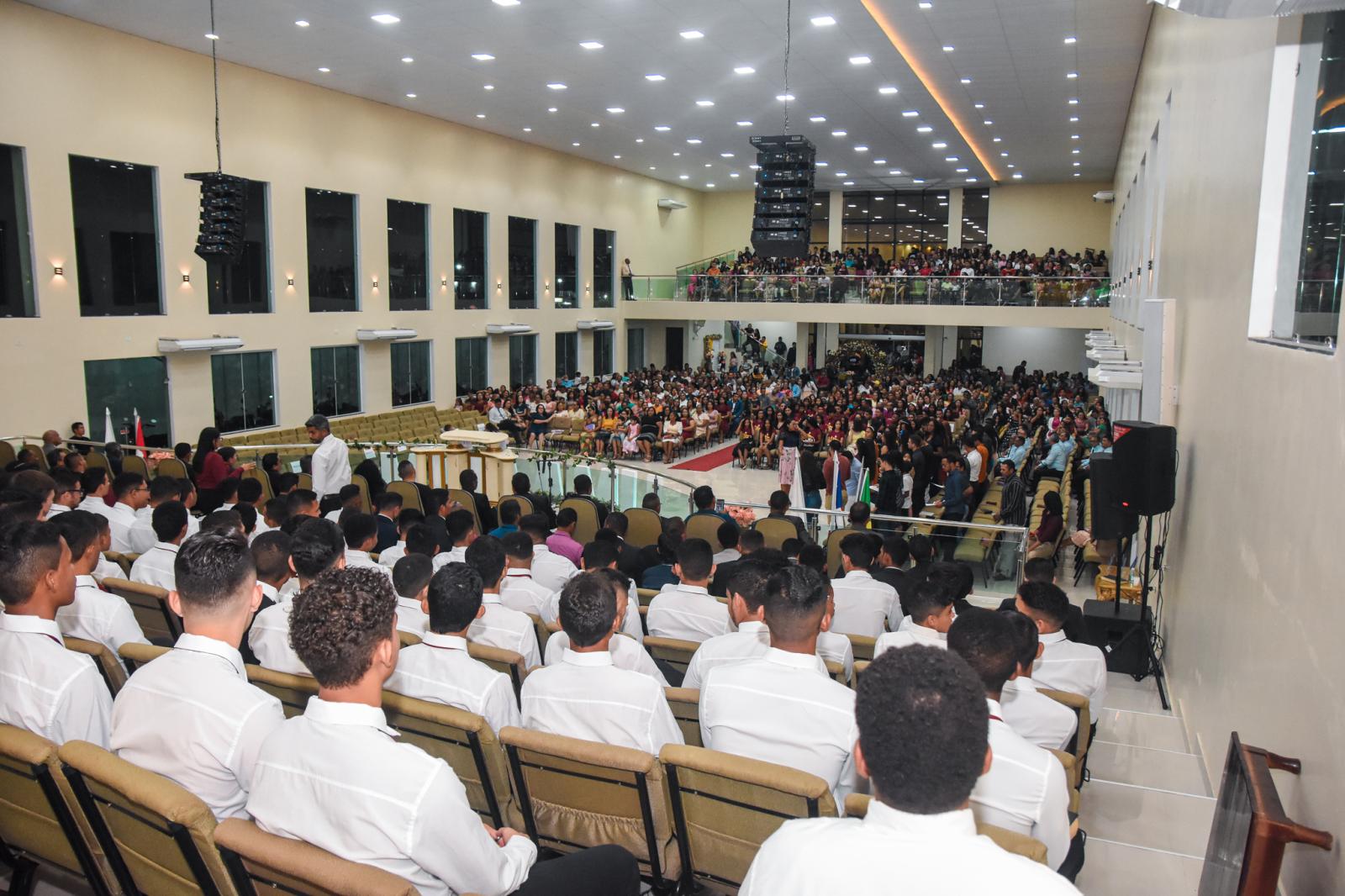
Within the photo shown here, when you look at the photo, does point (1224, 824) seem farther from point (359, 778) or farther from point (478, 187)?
point (478, 187)

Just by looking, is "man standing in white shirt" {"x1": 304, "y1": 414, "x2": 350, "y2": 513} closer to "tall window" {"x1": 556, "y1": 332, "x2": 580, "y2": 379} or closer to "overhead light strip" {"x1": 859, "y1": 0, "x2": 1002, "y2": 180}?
"overhead light strip" {"x1": 859, "y1": 0, "x2": 1002, "y2": 180}

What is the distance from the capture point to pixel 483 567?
4.48 metres

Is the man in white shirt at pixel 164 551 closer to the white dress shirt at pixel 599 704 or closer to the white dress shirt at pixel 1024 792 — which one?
the white dress shirt at pixel 599 704

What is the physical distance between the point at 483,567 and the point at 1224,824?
125 inches

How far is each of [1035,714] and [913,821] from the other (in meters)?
2.07

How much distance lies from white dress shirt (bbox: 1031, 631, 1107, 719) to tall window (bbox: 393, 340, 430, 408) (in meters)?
18.5

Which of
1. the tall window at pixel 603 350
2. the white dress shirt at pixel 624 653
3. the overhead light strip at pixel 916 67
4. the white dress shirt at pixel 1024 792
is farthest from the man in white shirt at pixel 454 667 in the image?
the tall window at pixel 603 350

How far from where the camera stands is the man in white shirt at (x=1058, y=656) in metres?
4.07

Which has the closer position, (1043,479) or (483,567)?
(483,567)

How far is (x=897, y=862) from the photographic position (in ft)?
4.84

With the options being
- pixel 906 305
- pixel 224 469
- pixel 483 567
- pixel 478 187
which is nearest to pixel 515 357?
pixel 478 187

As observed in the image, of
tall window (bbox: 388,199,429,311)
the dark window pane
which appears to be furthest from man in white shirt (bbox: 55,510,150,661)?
tall window (bbox: 388,199,429,311)

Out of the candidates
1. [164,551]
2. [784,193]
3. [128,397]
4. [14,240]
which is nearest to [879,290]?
[784,193]

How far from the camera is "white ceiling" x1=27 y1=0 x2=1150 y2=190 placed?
42.0 ft
